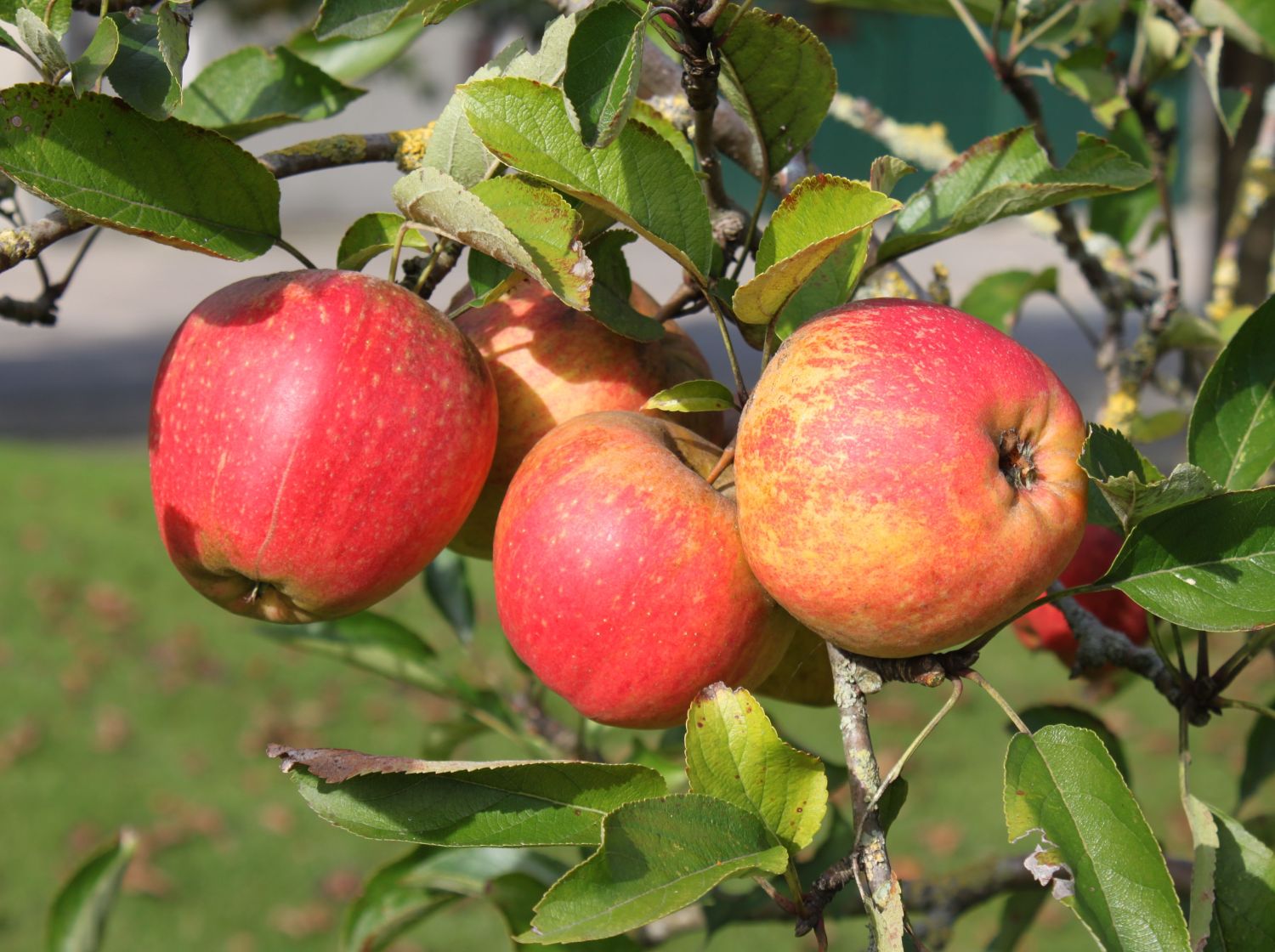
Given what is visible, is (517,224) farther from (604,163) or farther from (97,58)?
(97,58)

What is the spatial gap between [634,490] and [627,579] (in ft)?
0.18

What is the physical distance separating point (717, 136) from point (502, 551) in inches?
19.7

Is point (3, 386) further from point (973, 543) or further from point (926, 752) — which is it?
point (973, 543)

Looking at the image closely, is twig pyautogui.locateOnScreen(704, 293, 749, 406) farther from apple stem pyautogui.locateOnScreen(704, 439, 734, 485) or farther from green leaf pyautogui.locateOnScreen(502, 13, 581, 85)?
green leaf pyautogui.locateOnScreen(502, 13, 581, 85)

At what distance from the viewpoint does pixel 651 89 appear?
1.12m

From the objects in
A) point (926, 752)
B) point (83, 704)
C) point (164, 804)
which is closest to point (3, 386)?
point (83, 704)

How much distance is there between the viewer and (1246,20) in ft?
3.84

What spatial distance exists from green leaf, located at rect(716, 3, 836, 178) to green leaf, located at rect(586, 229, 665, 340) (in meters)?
0.11

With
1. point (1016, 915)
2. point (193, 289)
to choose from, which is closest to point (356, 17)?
point (1016, 915)

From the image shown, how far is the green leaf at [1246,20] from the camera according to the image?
1160 millimetres

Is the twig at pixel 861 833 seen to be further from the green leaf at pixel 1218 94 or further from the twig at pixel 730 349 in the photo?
the green leaf at pixel 1218 94

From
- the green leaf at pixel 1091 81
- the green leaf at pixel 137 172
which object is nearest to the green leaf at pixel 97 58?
the green leaf at pixel 137 172

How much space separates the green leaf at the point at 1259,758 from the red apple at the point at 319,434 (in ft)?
2.94

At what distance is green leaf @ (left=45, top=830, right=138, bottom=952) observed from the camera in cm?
121
